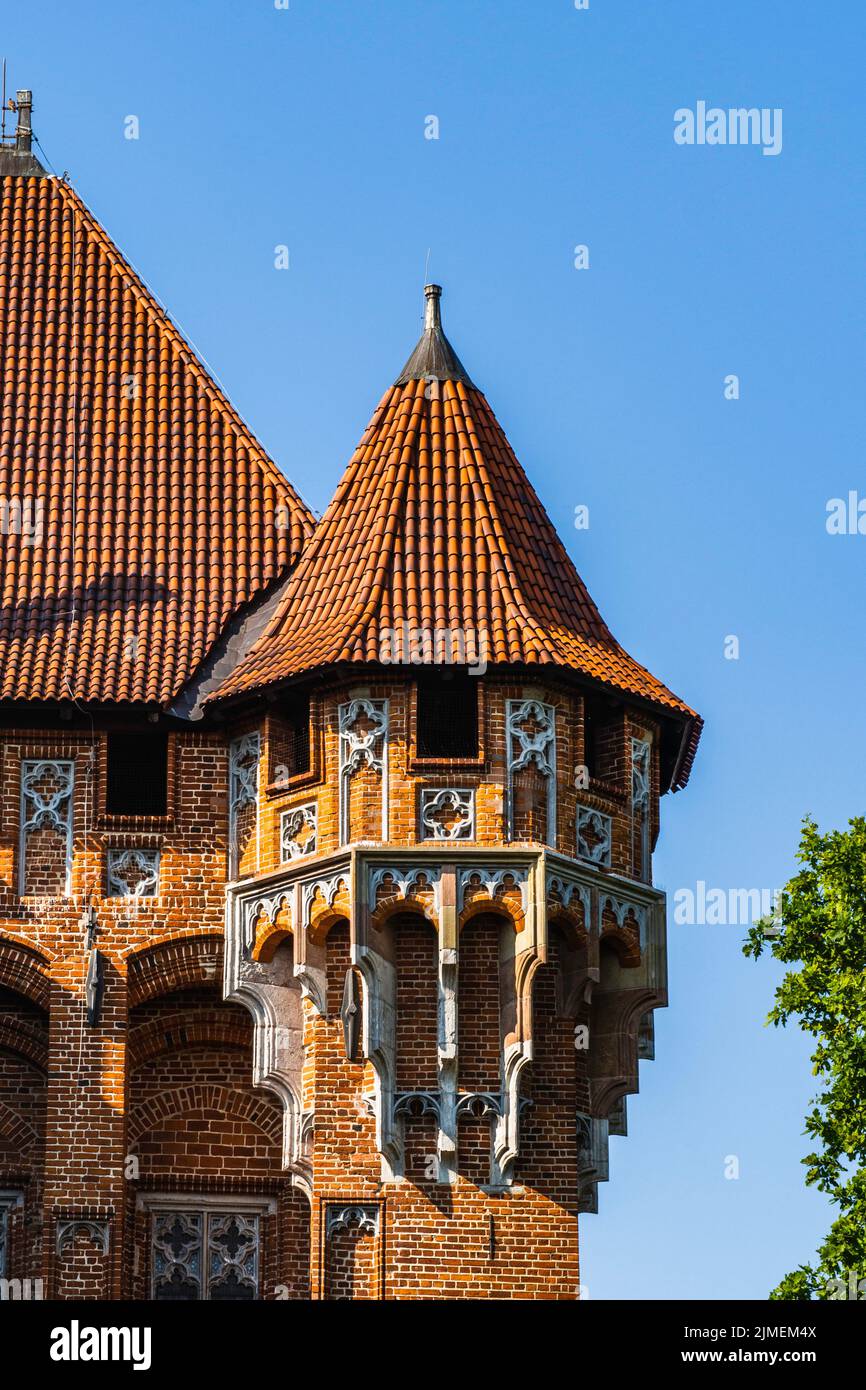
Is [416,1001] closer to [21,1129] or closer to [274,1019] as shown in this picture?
[274,1019]

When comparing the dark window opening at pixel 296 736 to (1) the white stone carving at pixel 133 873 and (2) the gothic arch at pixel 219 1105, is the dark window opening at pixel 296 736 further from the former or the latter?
(2) the gothic arch at pixel 219 1105

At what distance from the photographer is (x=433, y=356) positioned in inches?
1045

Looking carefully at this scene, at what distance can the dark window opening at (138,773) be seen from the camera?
82.1ft

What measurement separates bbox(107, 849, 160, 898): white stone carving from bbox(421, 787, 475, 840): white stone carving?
2.24 metres

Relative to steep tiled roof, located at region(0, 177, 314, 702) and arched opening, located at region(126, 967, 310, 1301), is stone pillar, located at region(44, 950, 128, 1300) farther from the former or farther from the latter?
steep tiled roof, located at region(0, 177, 314, 702)

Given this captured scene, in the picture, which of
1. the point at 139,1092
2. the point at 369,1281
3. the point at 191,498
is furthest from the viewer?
the point at 191,498

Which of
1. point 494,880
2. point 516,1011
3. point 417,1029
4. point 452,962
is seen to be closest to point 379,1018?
point 417,1029

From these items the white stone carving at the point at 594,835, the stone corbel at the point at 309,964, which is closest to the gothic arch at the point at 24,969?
the stone corbel at the point at 309,964

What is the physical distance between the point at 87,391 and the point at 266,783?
4.45m

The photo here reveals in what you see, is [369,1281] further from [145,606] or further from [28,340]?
[28,340]

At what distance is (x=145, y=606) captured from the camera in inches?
1011

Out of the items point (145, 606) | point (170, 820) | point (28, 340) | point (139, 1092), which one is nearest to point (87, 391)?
point (28, 340)

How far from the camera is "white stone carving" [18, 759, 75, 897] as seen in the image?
80.7 feet

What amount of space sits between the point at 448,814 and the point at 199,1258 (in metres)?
3.80
